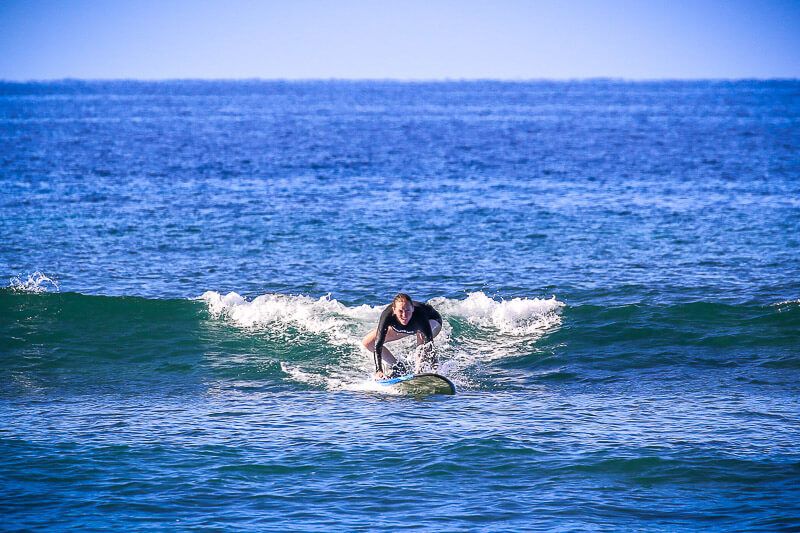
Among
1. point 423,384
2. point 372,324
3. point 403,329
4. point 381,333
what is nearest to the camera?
point 423,384

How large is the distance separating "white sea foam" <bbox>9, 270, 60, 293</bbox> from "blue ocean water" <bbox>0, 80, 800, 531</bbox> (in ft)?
0.57

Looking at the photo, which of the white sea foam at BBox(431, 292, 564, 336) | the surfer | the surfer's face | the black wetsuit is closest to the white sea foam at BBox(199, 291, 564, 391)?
the white sea foam at BBox(431, 292, 564, 336)

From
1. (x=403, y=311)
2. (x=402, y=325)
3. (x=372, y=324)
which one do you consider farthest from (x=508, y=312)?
(x=403, y=311)

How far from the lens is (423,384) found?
55.4 feet

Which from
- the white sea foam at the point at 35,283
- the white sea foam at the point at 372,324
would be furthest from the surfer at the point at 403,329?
the white sea foam at the point at 35,283

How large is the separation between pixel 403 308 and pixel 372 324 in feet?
14.8

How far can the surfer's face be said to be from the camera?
16.9 m

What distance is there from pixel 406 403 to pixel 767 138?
66.2 metres

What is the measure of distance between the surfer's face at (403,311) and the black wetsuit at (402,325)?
155 millimetres

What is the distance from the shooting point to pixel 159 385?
1789 centimetres

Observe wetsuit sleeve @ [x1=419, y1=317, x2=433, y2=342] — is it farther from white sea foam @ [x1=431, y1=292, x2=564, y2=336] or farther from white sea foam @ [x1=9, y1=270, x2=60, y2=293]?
white sea foam @ [x1=9, y1=270, x2=60, y2=293]

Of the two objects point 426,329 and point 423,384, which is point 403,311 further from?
point 423,384

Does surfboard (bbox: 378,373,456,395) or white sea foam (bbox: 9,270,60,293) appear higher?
white sea foam (bbox: 9,270,60,293)

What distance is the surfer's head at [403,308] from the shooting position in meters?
16.8
